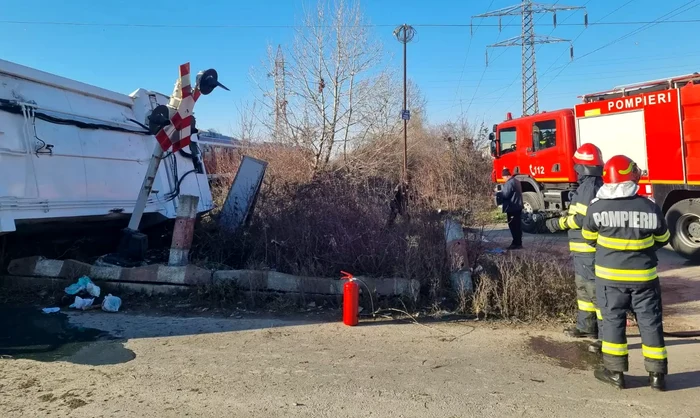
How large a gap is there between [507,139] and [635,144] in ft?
12.1

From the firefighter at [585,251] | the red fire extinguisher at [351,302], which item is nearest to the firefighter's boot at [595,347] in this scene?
the firefighter at [585,251]

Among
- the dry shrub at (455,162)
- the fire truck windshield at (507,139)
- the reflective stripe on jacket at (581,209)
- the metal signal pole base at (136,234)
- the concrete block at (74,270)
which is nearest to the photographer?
the reflective stripe on jacket at (581,209)

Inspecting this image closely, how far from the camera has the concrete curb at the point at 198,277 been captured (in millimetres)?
5266

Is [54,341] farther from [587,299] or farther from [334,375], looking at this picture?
[587,299]

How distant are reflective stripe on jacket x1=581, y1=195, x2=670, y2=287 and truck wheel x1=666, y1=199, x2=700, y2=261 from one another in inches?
211

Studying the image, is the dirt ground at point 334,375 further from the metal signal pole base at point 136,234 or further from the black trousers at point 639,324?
the metal signal pole base at point 136,234

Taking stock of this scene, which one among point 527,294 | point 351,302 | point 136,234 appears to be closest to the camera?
point 351,302

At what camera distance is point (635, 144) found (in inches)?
345

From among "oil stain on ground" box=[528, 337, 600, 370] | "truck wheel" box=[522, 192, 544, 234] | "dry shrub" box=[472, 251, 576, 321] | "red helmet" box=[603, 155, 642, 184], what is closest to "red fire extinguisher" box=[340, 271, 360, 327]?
"dry shrub" box=[472, 251, 576, 321]

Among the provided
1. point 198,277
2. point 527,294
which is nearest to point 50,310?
point 198,277

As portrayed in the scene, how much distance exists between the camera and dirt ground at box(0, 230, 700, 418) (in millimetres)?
3176

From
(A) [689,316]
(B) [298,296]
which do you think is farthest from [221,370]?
(A) [689,316]

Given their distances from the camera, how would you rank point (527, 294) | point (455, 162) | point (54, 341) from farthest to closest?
point (455, 162)
point (527, 294)
point (54, 341)

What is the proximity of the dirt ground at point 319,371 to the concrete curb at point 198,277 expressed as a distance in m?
0.44
